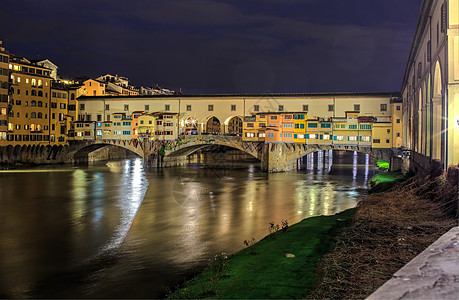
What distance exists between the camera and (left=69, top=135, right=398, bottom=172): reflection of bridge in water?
55.7 metres

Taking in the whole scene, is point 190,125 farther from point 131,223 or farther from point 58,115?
point 131,223

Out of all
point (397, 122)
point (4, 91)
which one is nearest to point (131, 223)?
point (397, 122)

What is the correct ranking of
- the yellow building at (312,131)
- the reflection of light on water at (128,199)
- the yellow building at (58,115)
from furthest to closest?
1. the yellow building at (58,115)
2. the yellow building at (312,131)
3. the reflection of light on water at (128,199)

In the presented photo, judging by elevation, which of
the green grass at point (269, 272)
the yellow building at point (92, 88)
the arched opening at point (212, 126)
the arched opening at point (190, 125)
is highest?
the yellow building at point (92, 88)

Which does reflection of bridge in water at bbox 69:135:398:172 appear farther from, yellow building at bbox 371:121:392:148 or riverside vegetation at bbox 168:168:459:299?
riverside vegetation at bbox 168:168:459:299

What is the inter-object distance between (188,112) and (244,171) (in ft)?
54.5

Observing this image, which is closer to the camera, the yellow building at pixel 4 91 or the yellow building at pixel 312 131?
the yellow building at pixel 312 131

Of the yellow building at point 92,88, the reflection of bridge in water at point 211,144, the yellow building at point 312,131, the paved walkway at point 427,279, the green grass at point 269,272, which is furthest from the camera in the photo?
the yellow building at point 92,88

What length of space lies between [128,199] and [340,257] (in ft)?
84.2

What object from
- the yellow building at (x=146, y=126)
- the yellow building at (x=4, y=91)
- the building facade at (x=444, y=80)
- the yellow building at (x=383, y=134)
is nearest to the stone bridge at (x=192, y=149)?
the yellow building at (x=146, y=126)

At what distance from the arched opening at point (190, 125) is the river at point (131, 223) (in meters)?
21.4

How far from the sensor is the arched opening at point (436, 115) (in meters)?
19.4

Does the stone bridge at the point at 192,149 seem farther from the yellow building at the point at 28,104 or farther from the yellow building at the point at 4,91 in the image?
the yellow building at the point at 4,91

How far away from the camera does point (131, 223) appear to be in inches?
934
